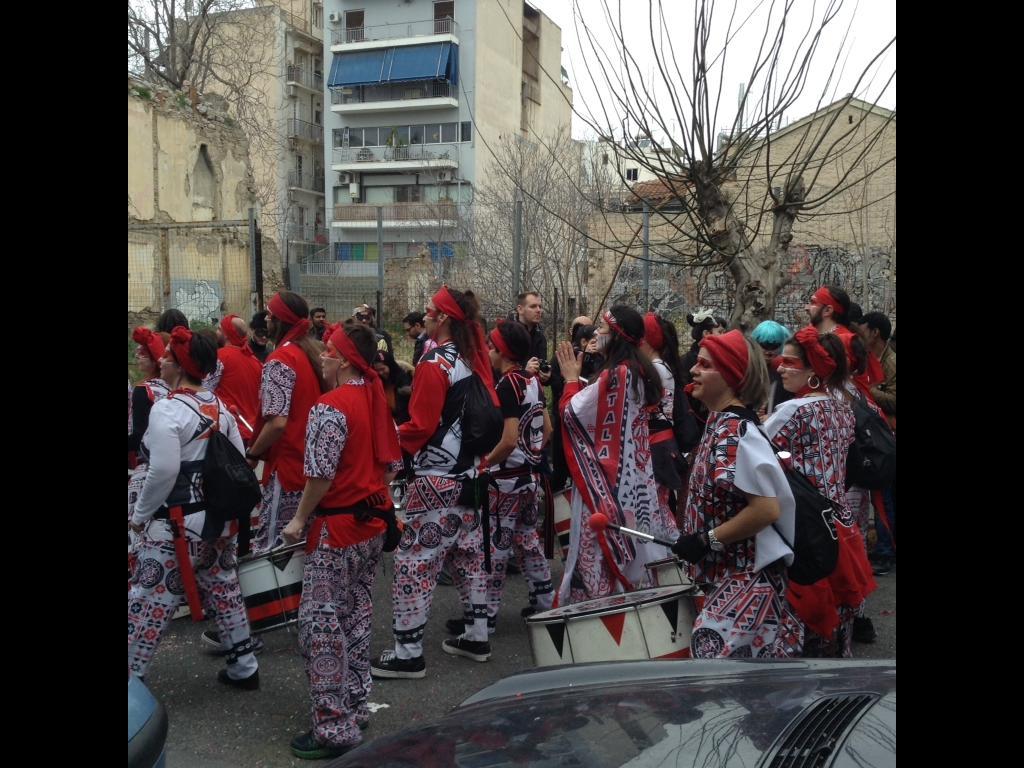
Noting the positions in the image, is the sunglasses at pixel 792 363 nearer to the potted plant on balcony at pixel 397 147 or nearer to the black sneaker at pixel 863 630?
the black sneaker at pixel 863 630

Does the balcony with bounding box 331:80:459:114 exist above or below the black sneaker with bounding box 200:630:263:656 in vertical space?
above

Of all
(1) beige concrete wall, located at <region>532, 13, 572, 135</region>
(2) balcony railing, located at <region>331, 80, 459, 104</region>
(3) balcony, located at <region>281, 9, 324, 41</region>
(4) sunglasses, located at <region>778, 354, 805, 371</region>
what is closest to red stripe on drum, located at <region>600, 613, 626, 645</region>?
(4) sunglasses, located at <region>778, 354, 805, 371</region>

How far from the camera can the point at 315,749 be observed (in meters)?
4.34

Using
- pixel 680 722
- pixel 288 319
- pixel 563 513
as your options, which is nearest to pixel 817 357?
pixel 563 513

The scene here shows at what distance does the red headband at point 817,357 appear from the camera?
4.56 m

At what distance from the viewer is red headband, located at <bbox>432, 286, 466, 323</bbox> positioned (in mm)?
5227

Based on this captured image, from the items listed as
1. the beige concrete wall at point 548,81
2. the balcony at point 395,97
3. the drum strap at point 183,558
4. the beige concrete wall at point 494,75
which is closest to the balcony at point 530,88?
the beige concrete wall at point 548,81

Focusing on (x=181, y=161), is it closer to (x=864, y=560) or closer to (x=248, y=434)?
(x=248, y=434)

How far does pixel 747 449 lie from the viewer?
3.59 m

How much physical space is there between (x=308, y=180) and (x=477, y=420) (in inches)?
2062

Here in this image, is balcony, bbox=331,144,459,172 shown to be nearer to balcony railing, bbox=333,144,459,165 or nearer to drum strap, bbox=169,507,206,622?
balcony railing, bbox=333,144,459,165

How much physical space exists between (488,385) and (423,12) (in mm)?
48701

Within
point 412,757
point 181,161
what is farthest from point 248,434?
point 181,161

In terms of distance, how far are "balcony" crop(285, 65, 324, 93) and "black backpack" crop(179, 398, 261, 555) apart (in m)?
50.7
